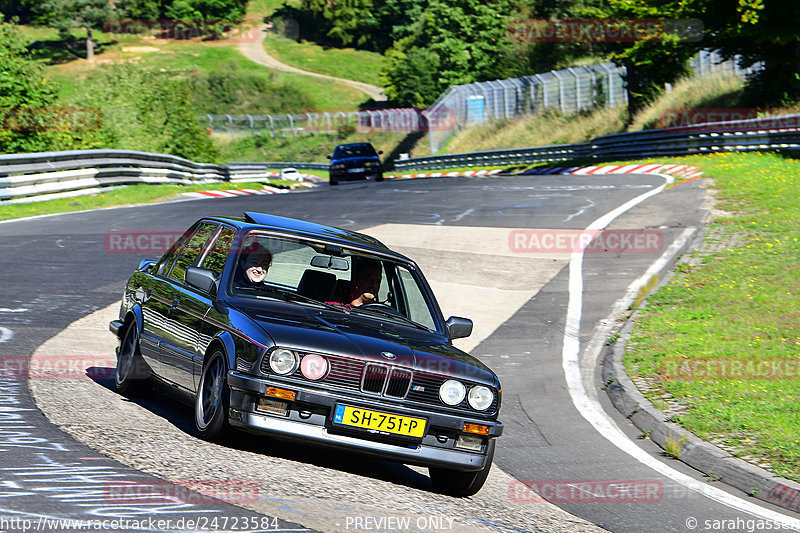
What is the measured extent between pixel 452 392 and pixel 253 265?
6.06ft

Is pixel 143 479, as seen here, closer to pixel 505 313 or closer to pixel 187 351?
pixel 187 351

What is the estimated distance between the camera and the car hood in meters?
6.33

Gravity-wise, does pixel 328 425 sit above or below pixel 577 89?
below

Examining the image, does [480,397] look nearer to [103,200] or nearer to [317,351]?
[317,351]

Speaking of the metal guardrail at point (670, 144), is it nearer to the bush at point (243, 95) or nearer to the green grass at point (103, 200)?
the green grass at point (103, 200)

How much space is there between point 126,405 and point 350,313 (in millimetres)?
1943

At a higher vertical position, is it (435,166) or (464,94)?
(464,94)

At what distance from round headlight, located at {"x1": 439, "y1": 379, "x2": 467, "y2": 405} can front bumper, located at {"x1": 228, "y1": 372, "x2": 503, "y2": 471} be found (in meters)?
0.12

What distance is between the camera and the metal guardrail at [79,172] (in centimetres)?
2411

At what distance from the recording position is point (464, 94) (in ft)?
195

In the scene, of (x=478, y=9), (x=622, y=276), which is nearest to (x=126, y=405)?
(x=622, y=276)

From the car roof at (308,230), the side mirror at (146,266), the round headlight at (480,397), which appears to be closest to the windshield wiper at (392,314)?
the car roof at (308,230)

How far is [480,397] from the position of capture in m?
6.61

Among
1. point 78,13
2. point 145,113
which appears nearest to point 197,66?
point 78,13
